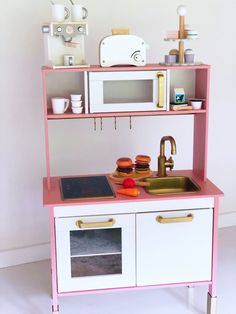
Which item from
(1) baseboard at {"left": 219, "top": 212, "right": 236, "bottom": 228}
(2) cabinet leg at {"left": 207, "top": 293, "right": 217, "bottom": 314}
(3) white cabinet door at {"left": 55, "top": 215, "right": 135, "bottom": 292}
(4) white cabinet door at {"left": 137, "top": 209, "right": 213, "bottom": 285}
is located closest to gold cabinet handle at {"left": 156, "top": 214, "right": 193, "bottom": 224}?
(4) white cabinet door at {"left": 137, "top": 209, "right": 213, "bottom": 285}

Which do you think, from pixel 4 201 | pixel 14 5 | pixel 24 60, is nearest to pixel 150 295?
pixel 4 201

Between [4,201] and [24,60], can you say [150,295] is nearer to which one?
[4,201]

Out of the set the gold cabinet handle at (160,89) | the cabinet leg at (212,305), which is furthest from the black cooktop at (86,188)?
the cabinet leg at (212,305)

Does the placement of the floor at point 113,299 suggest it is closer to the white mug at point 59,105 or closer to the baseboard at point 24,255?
the baseboard at point 24,255

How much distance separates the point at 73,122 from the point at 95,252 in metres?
0.84

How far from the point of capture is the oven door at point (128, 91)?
2115mm

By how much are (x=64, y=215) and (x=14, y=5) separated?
1103 millimetres

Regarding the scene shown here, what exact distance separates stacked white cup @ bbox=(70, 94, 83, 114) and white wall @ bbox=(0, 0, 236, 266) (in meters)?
0.50

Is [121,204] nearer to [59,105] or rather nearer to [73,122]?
[59,105]

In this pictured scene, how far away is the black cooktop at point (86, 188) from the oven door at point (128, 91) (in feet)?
1.11

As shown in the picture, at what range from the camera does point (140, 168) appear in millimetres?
2367

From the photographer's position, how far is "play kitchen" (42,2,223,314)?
80.5 inches

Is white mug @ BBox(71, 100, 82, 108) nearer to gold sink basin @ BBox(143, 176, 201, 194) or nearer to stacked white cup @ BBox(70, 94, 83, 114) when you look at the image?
stacked white cup @ BBox(70, 94, 83, 114)

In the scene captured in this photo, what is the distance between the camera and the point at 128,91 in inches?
86.7
